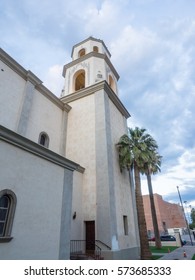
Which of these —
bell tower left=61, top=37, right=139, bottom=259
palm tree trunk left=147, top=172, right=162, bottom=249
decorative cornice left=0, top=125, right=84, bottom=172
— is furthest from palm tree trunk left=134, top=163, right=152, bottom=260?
Result: palm tree trunk left=147, top=172, right=162, bottom=249

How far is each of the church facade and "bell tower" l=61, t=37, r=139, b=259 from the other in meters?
0.07

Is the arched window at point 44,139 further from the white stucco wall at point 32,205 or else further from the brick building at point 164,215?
the brick building at point 164,215

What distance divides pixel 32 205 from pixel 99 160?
8.27 meters

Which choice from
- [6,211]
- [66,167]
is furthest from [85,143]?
[6,211]

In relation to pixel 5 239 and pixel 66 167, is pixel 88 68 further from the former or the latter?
pixel 5 239

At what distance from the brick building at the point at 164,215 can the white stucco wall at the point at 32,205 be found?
59.9 m

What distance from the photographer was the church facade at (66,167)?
6652 mm

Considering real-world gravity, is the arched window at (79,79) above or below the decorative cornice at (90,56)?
below

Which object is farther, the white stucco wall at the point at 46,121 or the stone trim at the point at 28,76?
the white stucco wall at the point at 46,121

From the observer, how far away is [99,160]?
14.8 m

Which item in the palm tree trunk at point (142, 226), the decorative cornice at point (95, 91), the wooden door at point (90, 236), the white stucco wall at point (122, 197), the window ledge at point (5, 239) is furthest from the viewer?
the decorative cornice at point (95, 91)

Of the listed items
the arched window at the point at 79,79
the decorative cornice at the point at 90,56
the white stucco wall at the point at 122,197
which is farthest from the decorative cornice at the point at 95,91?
the decorative cornice at the point at 90,56
